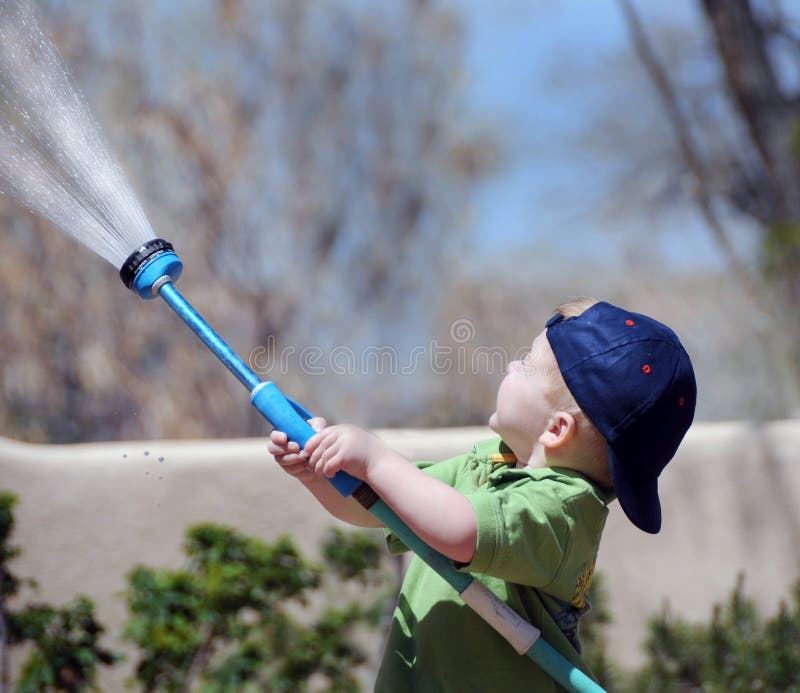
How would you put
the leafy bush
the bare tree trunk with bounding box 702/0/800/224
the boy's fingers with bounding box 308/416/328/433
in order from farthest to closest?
the bare tree trunk with bounding box 702/0/800/224, the leafy bush, the boy's fingers with bounding box 308/416/328/433

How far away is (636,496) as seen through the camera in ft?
5.92

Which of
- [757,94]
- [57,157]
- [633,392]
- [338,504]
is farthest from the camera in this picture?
[757,94]

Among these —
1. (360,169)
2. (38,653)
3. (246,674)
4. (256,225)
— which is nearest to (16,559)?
(38,653)

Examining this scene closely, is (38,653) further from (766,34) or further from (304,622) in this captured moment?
(766,34)

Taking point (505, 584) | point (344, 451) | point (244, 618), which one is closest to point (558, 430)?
point (505, 584)

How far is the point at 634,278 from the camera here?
10695 mm

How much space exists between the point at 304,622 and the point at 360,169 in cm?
652

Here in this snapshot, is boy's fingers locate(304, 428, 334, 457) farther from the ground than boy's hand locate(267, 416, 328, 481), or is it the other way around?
boy's hand locate(267, 416, 328, 481)

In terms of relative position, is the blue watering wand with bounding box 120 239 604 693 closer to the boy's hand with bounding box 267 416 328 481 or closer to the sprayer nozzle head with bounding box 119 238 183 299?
the boy's hand with bounding box 267 416 328 481

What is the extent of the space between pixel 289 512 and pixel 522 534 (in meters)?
2.51

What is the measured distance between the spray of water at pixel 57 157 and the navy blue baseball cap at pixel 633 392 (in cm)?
85

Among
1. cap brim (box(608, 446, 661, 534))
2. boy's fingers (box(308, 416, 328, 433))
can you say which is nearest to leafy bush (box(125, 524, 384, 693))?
boy's fingers (box(308, 416, 328, 433))

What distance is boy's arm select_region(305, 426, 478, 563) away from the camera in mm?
1648

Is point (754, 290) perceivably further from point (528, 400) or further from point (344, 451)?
Result: point (344, 451)
